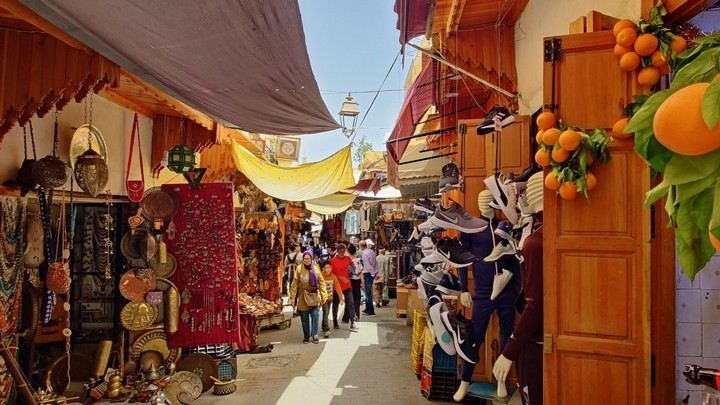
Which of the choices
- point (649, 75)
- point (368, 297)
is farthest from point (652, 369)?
point (368, 297)

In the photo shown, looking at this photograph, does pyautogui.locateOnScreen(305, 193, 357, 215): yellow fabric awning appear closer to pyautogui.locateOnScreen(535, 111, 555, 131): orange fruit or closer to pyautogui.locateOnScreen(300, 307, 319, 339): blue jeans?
pyautogui.locateOnScreen(300, 307, 319, 339): blue jeans

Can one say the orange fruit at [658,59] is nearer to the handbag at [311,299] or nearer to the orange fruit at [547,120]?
the orange fruit at [547,120]

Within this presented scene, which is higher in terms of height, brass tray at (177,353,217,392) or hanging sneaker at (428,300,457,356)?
hanging sneaker at (428,300,457,356)

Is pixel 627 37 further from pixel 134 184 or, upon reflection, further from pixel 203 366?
pixel 203 366

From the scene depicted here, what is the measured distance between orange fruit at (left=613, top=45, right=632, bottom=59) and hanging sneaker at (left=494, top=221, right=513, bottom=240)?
162 cm

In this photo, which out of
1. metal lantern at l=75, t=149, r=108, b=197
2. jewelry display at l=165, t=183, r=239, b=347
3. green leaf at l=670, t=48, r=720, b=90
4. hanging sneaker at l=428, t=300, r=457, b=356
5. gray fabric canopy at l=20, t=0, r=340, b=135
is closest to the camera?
green leaf at l=670, t=48, r=720, b=90

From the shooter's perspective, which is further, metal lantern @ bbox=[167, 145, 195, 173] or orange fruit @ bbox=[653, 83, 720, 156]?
metal lantern @ bbox=[167, 145, 195, 173]

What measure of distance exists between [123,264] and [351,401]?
310cm

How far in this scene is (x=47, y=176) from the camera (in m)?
3.71

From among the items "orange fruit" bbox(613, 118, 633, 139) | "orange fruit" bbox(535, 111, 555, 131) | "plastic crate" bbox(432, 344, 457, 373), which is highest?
"orange fruit" bbox(535, 111, 555, 131)

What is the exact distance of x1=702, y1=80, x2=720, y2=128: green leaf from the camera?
866 millimetres

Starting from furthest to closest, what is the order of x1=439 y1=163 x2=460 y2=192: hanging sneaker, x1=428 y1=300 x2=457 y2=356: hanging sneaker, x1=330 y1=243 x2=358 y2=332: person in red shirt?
1. x1=330 y1=243 x2=358 y2=332: person in red shirt
2. x1=439 y1=163 x2=460 y2=192: hanging sneaker
3. x1=428 y1=300 x2=457 y2=356: hanging sneaker

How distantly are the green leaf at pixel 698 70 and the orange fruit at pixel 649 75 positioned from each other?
1.46 m

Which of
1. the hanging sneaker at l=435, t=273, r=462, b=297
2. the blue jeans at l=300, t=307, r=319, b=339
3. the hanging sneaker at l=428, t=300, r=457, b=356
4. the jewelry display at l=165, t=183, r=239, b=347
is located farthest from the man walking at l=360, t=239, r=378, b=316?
the hanging sneaker at l=428, t=300, r=457, b=356
